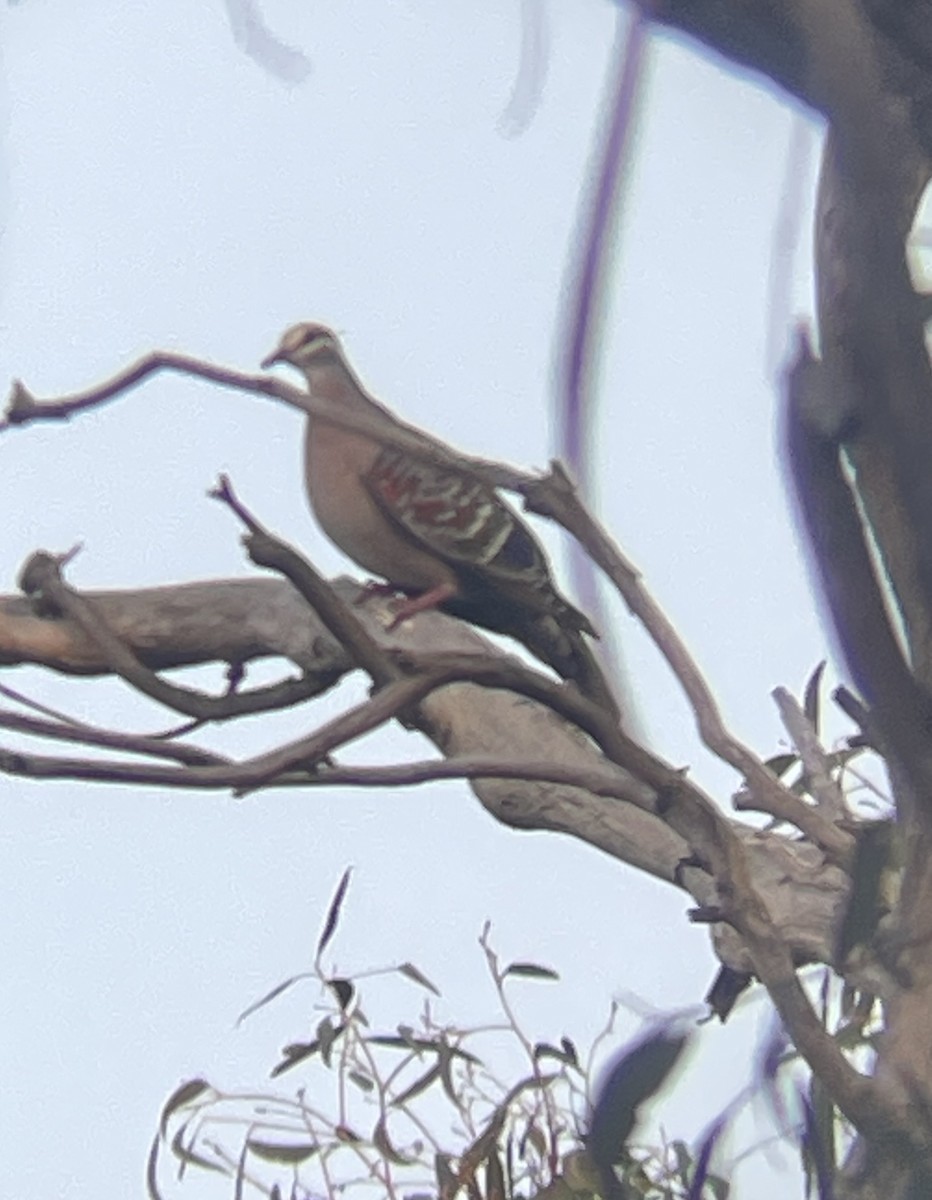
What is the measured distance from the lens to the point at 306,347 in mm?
3369

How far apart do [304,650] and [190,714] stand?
3.75ft

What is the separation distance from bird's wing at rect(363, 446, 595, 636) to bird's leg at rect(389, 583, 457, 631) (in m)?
0.03

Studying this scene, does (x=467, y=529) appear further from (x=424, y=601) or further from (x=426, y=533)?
(x=424, y=601)

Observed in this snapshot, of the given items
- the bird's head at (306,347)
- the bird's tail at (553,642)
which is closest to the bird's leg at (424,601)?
the bird's tail at (553,642)

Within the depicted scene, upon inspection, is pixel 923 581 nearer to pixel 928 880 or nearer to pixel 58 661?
pixel 928 880

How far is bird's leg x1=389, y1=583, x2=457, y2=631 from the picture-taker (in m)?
2.45

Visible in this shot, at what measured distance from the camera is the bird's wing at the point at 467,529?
2.59 m

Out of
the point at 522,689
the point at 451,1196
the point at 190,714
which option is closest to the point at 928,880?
the point at 522,689

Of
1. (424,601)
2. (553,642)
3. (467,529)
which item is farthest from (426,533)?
(553,642)

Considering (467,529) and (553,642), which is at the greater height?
(467,529)

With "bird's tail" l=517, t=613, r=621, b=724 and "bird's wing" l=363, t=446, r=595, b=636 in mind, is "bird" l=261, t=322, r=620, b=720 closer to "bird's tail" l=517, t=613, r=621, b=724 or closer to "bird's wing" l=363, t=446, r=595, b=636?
"bird's wing" l=363, t=446, r=595, b=636

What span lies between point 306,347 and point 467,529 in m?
0.80

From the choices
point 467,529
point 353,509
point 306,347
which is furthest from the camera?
point 306,347

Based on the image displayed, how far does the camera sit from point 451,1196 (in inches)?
60.0
